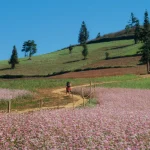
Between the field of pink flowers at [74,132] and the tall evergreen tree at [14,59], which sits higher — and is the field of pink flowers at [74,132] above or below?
below

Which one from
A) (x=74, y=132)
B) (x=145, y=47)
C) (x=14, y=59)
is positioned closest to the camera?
(x=74, y=132)

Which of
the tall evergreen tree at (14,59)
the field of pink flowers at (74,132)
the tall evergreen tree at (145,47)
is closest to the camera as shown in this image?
the field of pink flowers at (74,132)

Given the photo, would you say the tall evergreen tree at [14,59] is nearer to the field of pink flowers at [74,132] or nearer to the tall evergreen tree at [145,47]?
the tall evergreen tree at [145,47]

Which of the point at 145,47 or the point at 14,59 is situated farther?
the point at 14,59

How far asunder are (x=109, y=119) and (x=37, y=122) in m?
3.16

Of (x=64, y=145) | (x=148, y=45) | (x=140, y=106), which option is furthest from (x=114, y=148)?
(x=148, y=45)

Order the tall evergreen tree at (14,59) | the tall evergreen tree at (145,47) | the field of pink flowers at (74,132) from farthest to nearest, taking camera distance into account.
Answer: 1. the tall evergreen tree at (14,59)
2. the tall evergreen tree at (145,47)
3. the field of pink flowers at (74,132)

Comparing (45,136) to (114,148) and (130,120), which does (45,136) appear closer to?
(114,148)

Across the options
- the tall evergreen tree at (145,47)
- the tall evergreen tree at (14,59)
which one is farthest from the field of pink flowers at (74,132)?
the tall evergreen tree at (14,59)

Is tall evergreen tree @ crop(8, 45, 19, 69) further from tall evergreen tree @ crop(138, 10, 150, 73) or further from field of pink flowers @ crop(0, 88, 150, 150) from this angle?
field of pink flowers @ crop(0, 88, 150, 150)

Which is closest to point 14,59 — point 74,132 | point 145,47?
point 145,47

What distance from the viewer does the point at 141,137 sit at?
1233 centimetres

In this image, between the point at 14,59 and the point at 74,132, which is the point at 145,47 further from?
the point at 74,132

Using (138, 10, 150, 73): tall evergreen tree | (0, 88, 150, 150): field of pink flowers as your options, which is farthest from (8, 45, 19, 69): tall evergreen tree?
(0, 88, 150, 150): field of pink flowers
